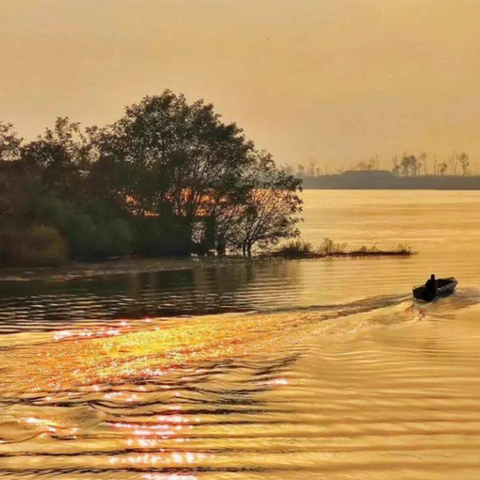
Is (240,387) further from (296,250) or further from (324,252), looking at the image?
(324,252)

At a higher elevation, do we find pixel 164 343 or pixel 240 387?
pixel 164 343

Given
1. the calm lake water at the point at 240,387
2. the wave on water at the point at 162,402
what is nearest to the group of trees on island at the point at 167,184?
the calm lake water at the point at 240,387

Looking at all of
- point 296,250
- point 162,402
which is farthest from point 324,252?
point 162,402

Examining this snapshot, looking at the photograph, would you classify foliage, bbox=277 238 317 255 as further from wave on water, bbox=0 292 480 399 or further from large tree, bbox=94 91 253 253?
wave on water, bbox=0 292 480 399

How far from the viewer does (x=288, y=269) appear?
57.5m

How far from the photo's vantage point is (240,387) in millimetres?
17578

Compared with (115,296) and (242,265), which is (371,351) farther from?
(242,265)

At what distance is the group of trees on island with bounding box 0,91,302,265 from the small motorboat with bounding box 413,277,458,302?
33.0 meters

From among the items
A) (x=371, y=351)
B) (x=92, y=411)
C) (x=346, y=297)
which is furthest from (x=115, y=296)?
(x=92, y=411)

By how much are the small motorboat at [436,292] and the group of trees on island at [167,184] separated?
32987mm

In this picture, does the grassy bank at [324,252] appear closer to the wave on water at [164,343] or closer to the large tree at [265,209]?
the large tree at [265,209]

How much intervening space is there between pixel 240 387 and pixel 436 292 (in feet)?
66.2

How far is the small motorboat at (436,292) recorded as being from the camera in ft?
115

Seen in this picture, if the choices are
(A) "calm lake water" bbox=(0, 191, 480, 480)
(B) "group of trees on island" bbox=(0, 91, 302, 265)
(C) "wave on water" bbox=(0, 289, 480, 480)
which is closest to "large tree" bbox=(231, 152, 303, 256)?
(B) "group of trees on island" bbox=(0, 91, 302, 265)
